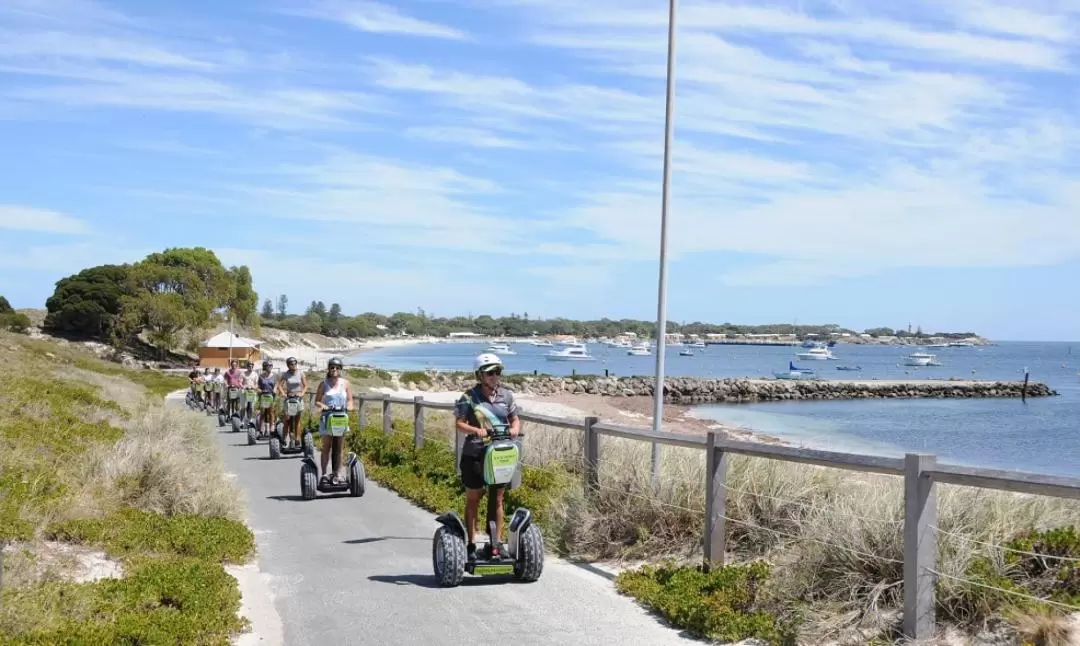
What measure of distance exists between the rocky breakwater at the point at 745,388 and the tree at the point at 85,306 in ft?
97.3

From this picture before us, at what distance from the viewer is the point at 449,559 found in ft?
28.2

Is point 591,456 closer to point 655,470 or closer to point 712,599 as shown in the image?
point 655,470

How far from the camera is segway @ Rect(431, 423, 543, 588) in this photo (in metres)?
8.56

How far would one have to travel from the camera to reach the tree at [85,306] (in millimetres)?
88438

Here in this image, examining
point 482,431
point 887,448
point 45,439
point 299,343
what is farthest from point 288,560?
point 299,343

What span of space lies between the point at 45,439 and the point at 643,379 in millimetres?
84861

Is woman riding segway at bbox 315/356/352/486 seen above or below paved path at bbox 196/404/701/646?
above

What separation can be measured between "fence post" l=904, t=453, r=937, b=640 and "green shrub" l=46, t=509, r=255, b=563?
19.7ft

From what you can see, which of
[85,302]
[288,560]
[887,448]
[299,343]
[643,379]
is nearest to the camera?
[288,560]

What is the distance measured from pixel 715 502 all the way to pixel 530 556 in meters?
1.57

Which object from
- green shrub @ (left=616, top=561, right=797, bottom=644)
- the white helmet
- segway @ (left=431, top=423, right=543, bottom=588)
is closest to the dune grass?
segway @ (left=431, top=423, right=543, bottom=588)

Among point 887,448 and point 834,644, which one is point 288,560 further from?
point 887,448

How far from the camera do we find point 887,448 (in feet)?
145

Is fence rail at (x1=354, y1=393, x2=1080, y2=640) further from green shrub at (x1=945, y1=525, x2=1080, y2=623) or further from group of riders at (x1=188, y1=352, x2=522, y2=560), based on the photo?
group of riders at (x1=188, y1=352, x2=522, y2=560)
